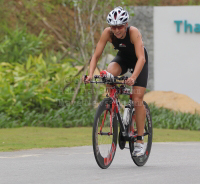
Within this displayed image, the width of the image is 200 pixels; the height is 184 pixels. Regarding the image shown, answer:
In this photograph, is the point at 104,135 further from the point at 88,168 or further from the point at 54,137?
the point at 54,137

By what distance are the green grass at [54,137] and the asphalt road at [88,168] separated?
877 mm

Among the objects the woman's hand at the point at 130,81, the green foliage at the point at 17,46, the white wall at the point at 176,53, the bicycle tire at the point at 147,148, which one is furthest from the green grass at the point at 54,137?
the green foliage at the point at 17,46

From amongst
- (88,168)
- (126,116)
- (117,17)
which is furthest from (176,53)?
(88,168)

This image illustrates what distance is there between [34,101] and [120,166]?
7804 millimetres

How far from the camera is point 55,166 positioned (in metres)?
7.09

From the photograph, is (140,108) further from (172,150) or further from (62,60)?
(62,60)

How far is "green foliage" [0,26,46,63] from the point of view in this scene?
59.6 ft

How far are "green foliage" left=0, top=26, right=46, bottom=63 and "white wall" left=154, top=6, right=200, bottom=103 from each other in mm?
4368

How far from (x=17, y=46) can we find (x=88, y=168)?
40.5 ft

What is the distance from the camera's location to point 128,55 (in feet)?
24.3

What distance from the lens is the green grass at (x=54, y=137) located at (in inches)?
388

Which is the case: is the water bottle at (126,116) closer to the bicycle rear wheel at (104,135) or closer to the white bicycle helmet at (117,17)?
the bicycle rear wheel at (104,135)

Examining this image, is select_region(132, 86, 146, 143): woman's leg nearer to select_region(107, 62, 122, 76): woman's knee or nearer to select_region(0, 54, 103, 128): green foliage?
select_region(107, 62, 122, 76): woman's knee

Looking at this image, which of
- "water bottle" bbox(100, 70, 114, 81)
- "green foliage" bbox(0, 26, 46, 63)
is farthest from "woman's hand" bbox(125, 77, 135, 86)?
"green foliage" bbox(0, 26, 46, 63)
